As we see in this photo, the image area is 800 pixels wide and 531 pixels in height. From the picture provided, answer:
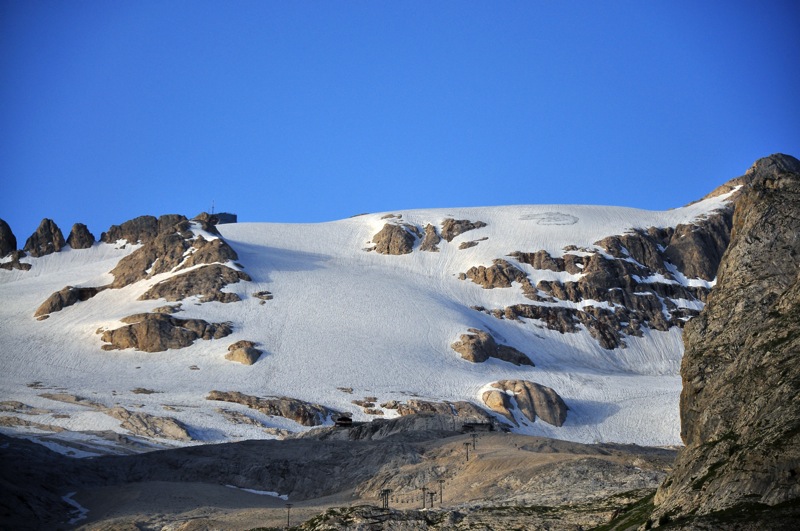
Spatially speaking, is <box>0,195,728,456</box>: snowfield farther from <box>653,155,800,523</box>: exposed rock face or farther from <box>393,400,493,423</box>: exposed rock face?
<box>653,155,800,523</box>: exposed rock face

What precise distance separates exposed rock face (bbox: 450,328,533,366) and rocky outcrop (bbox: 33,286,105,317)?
65607 millimetres

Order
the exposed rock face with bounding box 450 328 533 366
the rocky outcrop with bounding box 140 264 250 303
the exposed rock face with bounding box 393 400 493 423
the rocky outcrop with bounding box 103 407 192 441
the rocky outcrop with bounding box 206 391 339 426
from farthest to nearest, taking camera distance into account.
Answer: the rocky outcrop with bounding box 140 264 250 303, the exposed rock face with bounding box 450 328 533 366, the exposed rock face with bounding box 393 400 493 423, the rocky outcrop with bounding box 206 391 339 426, the rocky outcrop with bounding box 103 407 192 441

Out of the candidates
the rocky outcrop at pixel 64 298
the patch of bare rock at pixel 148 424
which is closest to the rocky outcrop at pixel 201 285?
the rocky outcrop at pixel 64 298

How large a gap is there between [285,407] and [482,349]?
43.9m

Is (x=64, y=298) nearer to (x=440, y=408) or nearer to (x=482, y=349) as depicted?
(x=482, y=349)

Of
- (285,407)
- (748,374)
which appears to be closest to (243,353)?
(285,407)

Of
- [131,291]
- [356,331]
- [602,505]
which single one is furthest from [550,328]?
[602,505]

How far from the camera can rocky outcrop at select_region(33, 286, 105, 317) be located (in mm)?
177500

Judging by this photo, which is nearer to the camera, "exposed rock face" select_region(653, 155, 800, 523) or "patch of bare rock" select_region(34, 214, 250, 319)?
"exposed rock face" select_region(653, 155, 800, 523)

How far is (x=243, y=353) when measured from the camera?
6152 inches

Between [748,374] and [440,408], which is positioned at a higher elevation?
[748,374]

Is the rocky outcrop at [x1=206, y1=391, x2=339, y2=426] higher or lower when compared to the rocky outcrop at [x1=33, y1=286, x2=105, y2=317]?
lower

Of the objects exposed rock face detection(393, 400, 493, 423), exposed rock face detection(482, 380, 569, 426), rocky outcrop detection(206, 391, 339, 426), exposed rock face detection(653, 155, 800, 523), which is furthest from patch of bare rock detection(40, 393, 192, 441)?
exposed rock face detection(653, 155, 800, 523)

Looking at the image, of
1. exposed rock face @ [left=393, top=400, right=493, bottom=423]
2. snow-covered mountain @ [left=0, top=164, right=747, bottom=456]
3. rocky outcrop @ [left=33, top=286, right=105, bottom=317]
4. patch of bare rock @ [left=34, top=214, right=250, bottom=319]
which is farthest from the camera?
patch of bare rock @ [left=34, top=214, right=250, bottom=319]
